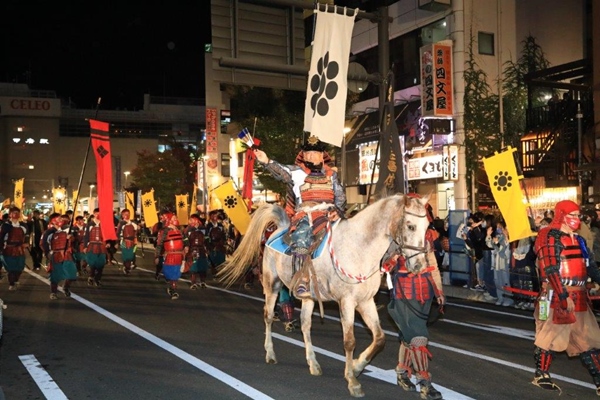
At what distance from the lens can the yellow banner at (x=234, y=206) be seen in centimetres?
1738

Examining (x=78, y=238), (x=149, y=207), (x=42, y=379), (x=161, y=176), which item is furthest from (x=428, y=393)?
(x=161, y=176)

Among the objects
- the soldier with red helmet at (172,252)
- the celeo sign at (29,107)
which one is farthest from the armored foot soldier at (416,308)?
the celeo sign at (29,107)

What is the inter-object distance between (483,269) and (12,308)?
10.2 m

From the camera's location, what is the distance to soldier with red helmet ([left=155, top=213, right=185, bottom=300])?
14484 millimetres

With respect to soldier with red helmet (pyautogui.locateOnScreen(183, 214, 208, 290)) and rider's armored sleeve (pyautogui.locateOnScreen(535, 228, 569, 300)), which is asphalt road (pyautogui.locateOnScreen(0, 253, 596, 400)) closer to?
rider's armored sleeve (pyautogui.locateOnScreen(535, 228, 569, 300))

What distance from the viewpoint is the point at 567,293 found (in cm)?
625

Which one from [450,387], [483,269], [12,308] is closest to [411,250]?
[450,387]

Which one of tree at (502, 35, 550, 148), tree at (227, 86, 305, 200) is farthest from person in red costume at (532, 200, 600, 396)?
tree at (227, 86, 305, 200)

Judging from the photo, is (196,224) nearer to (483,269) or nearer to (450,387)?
(483,269)

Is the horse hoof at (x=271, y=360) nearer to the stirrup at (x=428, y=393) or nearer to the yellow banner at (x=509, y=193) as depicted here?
the stirrup at (x=428, y=393)

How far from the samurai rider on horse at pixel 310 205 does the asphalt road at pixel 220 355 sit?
128 cm

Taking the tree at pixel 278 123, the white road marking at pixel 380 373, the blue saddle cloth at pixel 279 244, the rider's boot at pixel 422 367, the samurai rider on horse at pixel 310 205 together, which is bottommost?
the white road marking at pixel 380 373

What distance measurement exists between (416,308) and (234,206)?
37.7ft

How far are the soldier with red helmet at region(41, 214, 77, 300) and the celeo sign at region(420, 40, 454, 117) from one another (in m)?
13.1
